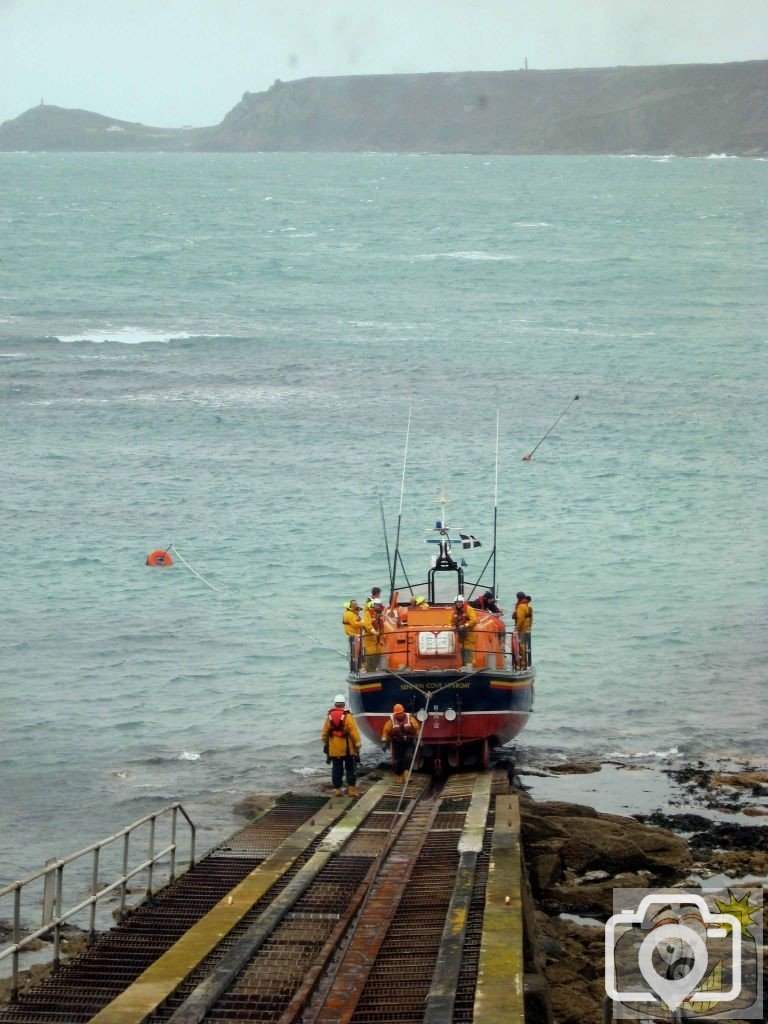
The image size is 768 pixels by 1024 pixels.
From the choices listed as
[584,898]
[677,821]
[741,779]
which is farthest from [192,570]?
[584,898]

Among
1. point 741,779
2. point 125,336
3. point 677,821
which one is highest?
point 125,336

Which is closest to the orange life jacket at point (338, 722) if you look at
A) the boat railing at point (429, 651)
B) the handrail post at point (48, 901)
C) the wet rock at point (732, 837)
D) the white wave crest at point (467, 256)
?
the boat railing at point (429, 651)

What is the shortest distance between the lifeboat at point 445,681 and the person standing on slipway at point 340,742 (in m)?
1.36

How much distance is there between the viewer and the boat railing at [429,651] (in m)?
23.5

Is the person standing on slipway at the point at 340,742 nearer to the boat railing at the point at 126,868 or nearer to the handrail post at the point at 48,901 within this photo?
the boat railing at the point at 126,868

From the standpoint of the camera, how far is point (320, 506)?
144ft

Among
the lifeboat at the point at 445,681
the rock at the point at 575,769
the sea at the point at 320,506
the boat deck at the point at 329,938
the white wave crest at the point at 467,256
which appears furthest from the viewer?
the white wave crest at the point at 467,256

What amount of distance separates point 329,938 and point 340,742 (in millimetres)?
6717

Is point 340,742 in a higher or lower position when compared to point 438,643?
lower

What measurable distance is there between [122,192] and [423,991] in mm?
174983

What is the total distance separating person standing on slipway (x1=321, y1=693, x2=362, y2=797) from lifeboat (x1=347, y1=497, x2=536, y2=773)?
1359 mm

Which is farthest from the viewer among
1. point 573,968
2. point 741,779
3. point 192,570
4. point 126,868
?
point 192,570

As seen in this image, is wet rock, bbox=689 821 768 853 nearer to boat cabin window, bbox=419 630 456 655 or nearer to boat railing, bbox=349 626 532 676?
boat railing, bbox=349 626 532 676

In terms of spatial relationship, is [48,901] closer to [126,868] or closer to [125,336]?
[126,868]
